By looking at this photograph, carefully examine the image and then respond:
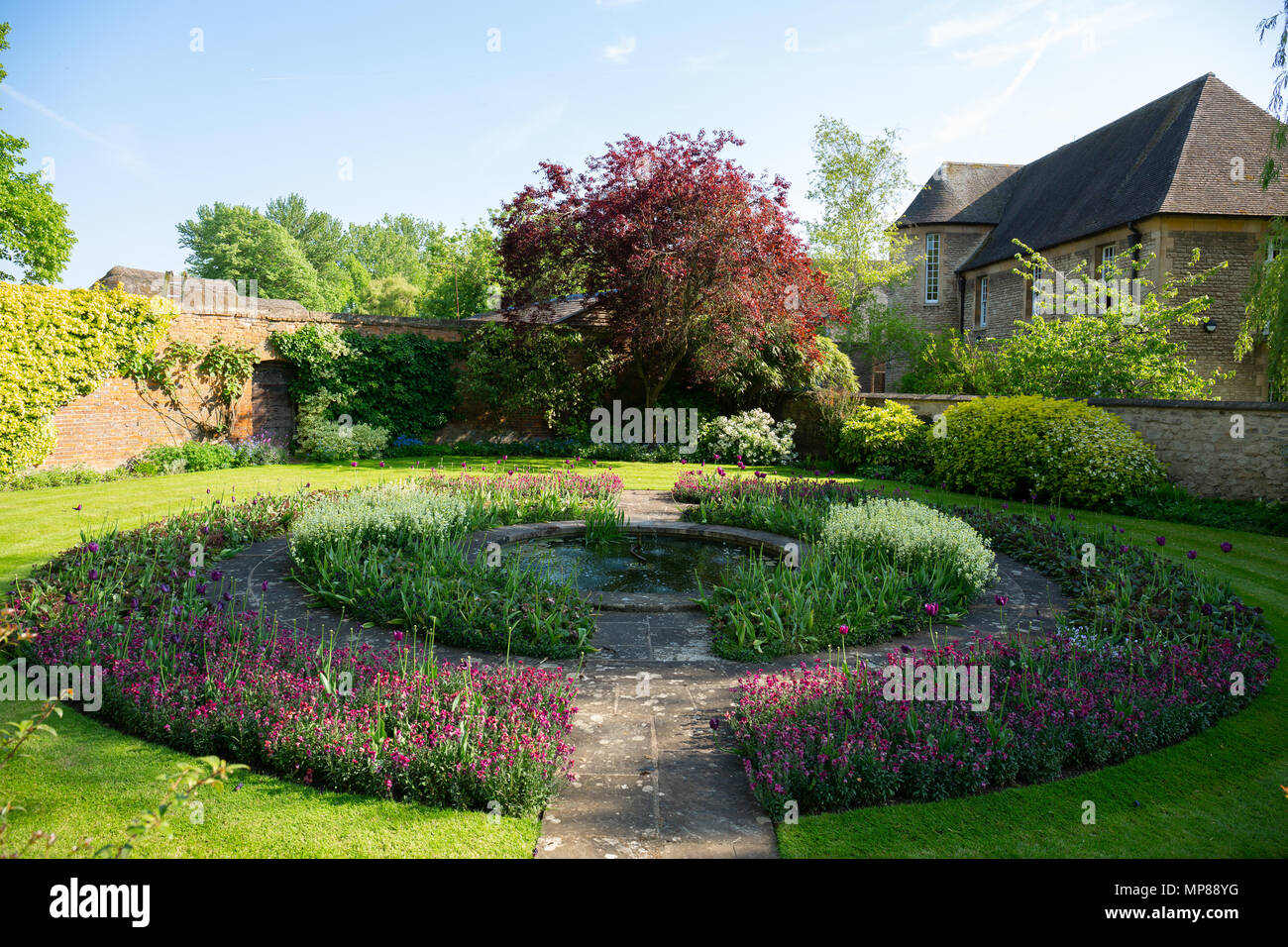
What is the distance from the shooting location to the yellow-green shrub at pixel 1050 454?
Answer: 11008 mm

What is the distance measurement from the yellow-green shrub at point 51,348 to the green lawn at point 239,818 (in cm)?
1205

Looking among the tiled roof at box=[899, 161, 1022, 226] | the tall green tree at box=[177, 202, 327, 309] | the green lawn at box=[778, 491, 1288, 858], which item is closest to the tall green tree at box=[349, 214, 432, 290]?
the tall green tree at box=[177, 202, 327, 309]

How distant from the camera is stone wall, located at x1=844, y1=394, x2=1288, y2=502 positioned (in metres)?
10.7

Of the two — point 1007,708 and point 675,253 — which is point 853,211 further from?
point 1007,708

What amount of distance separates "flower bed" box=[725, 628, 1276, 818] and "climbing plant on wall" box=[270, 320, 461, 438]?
15.5 metres

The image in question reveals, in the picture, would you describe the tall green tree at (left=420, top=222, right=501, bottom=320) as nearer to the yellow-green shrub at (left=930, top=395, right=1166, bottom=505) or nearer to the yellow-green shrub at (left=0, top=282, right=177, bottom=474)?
the yellow-green shrub at (left=0, top=282, right=177, bottom=474)

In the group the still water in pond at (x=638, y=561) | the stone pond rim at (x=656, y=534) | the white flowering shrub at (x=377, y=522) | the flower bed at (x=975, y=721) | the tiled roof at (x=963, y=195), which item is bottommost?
the flower bed at (x=975, y=721)

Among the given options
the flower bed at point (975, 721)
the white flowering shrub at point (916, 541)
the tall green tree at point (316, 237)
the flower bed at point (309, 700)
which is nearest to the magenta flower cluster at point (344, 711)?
the flower bed at point (309, 700)

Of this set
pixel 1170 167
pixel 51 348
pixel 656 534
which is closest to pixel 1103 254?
pixel 1170 167

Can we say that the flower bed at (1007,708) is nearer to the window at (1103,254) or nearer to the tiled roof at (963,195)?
the window at (1103,254)

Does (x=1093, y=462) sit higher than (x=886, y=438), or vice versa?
(x=886, y=438)

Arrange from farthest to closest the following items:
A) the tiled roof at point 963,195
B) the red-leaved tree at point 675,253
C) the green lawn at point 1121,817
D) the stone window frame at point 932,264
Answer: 1. the stone window frame at point 932,264
2. the tiled roof at point 963,195
3. the red-leaved tree at point 675,253
4. the green lawn at point 1121,817

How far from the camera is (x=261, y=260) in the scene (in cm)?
5050

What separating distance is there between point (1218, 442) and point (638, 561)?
943 centimetres
